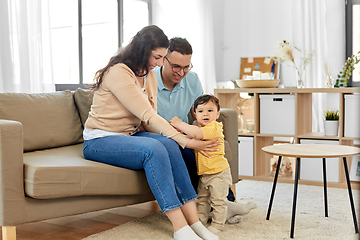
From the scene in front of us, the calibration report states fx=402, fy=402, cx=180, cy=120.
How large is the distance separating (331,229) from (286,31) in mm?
2904

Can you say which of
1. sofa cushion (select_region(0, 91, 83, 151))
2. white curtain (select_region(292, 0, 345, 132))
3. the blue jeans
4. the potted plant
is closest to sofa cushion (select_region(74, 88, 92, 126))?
sofa cushion (select_region(0, 91, 83, 151))

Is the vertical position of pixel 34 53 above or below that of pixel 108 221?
above

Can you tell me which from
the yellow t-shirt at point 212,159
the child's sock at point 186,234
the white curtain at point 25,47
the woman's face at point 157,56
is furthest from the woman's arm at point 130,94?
the white curtain at point 25,47

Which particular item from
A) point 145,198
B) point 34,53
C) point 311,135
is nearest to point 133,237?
point 145,198

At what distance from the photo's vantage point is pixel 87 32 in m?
4.12

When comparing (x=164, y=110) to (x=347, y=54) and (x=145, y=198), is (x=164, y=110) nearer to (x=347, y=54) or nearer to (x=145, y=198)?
(x=145, y=198)

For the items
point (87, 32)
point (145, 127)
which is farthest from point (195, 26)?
point (145, 127)

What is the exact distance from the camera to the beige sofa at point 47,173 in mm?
1648

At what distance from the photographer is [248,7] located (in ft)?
15.5

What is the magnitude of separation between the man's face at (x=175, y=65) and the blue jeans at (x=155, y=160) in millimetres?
457

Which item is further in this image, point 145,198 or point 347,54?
point 347,54

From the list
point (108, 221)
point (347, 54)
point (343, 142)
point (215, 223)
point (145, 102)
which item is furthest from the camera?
point (347, 54)

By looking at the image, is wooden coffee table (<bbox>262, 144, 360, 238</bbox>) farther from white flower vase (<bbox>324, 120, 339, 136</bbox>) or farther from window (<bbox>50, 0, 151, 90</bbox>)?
window (<bbox>50, 0, 151, 90</bbox>)

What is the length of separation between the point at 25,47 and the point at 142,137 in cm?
153
